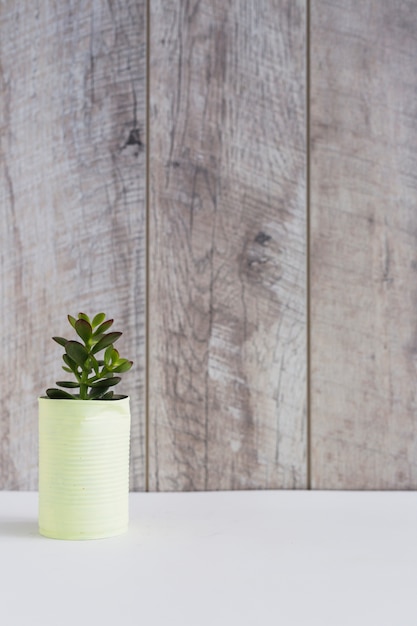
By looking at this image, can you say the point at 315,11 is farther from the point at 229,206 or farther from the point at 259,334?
the point at 259,334

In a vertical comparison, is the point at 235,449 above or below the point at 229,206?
below

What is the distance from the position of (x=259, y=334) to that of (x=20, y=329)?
341 millimetres

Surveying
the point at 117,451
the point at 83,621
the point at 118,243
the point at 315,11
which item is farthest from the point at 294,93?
the point at 83,621

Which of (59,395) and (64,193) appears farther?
(64,193)

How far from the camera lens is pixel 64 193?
1.05m

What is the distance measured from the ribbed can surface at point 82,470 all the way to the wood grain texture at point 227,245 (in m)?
0.26

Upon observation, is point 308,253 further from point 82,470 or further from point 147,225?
point 82,470

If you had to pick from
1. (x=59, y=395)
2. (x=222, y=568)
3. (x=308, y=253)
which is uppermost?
(x=308, y=253)

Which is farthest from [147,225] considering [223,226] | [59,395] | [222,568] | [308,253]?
[222,568]

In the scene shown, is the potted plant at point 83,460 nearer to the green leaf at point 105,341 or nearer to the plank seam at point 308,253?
the green leaf at point 105,341

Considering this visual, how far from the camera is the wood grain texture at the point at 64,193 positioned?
1049 mm

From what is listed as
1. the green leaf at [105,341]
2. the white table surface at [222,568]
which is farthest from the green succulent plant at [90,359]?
the white table surface at [222,568]

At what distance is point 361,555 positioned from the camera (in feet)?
2.41

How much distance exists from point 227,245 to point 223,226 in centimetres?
3
